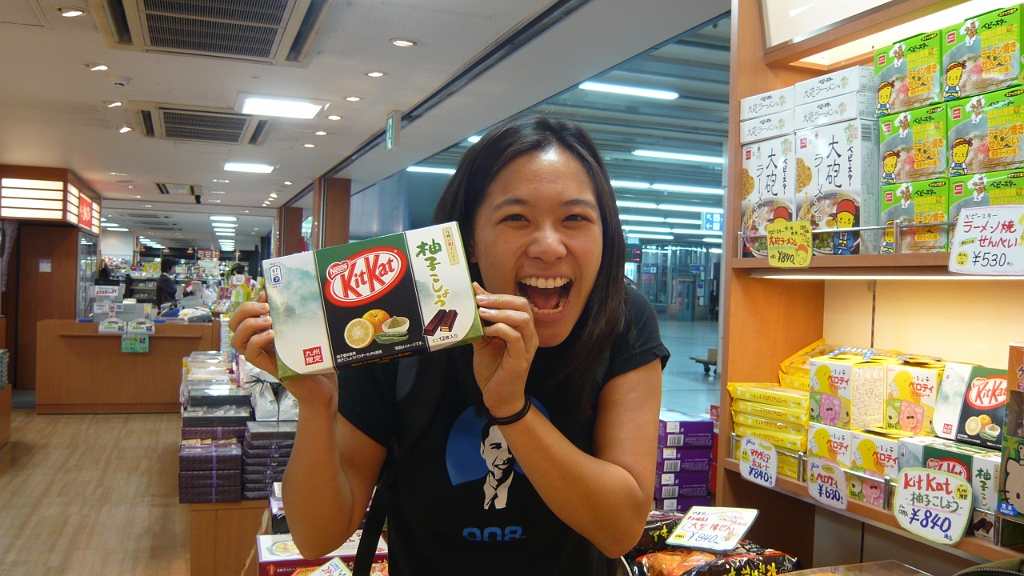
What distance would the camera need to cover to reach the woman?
0.95 meters

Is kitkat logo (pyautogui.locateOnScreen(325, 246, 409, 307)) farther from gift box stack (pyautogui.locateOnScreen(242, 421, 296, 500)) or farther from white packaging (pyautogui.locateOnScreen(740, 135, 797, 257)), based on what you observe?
gift box stack (pyautogui.locateOnScreen(242, 421, 296, 500))

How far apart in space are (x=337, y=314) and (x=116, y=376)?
845 cm

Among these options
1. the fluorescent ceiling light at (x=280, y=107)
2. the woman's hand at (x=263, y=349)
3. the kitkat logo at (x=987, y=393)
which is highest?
the fluorescent ceiling light at (x=280, y=107)

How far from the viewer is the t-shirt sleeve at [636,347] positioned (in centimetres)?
104

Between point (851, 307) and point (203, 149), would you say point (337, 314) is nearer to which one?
point (851, 307)

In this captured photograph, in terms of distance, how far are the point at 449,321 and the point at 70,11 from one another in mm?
3683

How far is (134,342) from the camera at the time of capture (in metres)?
8.05

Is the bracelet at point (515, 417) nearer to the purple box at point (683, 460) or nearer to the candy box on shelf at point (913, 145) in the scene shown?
the candy box on shelf at point (913, 145)

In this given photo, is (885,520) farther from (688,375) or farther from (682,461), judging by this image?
(688,375)

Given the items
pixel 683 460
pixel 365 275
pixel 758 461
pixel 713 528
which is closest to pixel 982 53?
pixel 758 461

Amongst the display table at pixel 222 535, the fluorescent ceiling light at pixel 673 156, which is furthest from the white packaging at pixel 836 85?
the fluorescent ceiling light at pixel 673 156

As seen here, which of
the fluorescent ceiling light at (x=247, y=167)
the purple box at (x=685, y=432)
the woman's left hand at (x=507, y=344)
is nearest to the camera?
the woman's left hand at (x=507, y=344)

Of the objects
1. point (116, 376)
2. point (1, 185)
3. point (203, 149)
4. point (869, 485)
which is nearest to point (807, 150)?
point (869, 485)

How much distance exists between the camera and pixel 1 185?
8.73m
